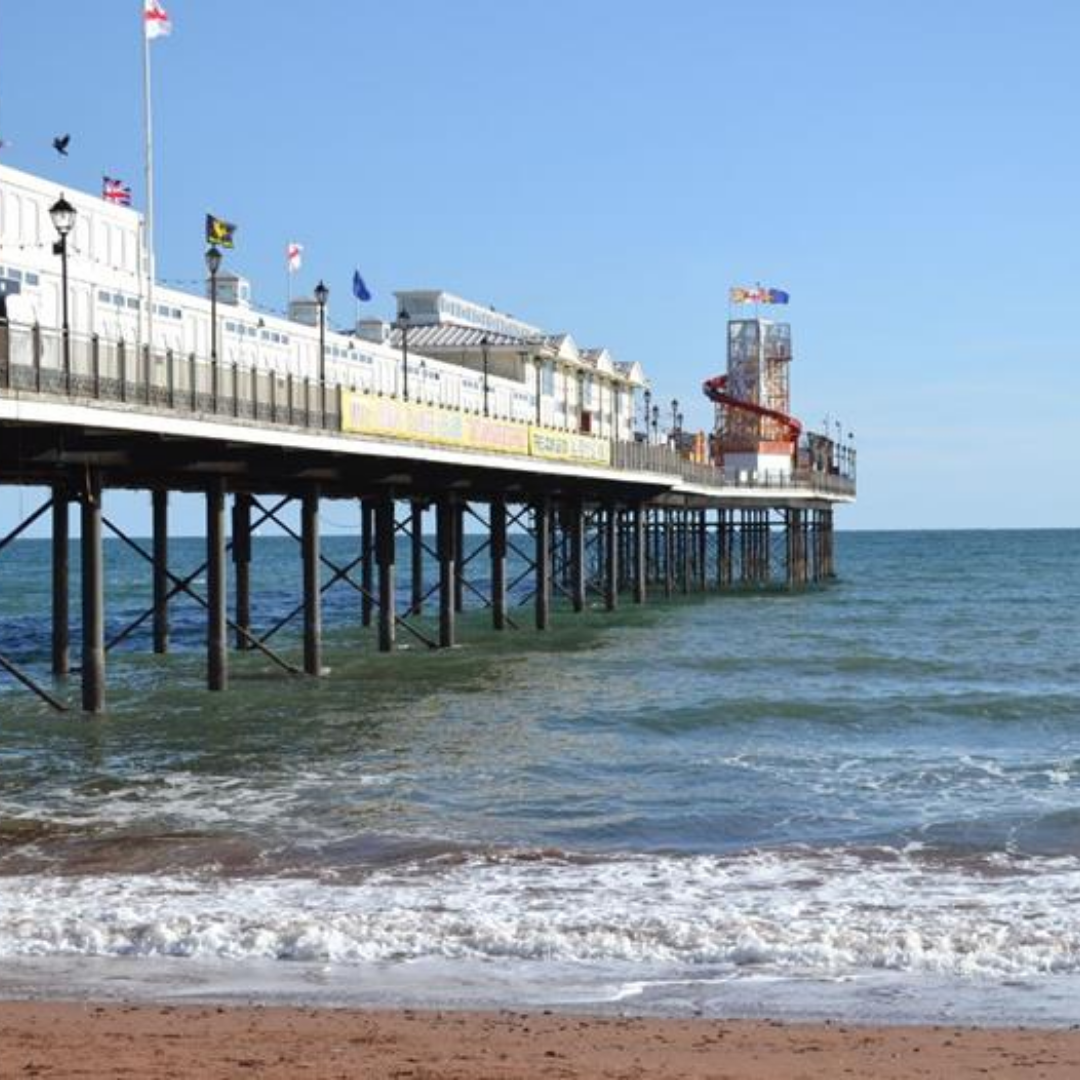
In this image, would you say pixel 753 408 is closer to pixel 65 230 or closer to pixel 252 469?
pixel 252 469

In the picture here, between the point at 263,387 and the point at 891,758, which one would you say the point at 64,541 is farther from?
the point at 891,758

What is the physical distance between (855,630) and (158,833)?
3773cm

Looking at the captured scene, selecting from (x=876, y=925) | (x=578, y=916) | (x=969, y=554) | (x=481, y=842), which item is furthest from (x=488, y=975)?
(x=969, y=554)

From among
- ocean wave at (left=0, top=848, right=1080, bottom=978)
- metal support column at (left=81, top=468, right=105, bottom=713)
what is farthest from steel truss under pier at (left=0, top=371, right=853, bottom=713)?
ocean wave at (left=0, top=848, right=1080, bottom=978)

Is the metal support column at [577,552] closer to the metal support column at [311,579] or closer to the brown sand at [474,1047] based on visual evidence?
the metal support column at [311,579]

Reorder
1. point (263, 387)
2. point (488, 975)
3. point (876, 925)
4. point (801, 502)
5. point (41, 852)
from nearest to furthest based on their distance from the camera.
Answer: point (488, 975) < point (876, 925) < point (41, 852) < point (263, 387) < point (801, 502)

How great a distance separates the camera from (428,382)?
2014 inches

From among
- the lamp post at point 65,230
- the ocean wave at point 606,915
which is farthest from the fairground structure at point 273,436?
the ocean wave at point 606,915

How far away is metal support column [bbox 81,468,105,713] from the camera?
85.3 ft

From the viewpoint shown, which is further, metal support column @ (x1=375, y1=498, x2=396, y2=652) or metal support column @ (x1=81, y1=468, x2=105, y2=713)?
metal support column @ (x1=375, y1=498, x2=396, y2=652)

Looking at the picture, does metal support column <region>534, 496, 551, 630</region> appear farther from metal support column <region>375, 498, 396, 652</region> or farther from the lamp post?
the lamp post

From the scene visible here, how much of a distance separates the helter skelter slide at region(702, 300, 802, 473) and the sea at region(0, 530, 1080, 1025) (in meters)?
46.6

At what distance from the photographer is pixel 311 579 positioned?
33.9 m

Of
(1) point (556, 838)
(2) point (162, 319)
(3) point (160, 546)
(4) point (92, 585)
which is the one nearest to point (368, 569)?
(3) point (160, 546)
